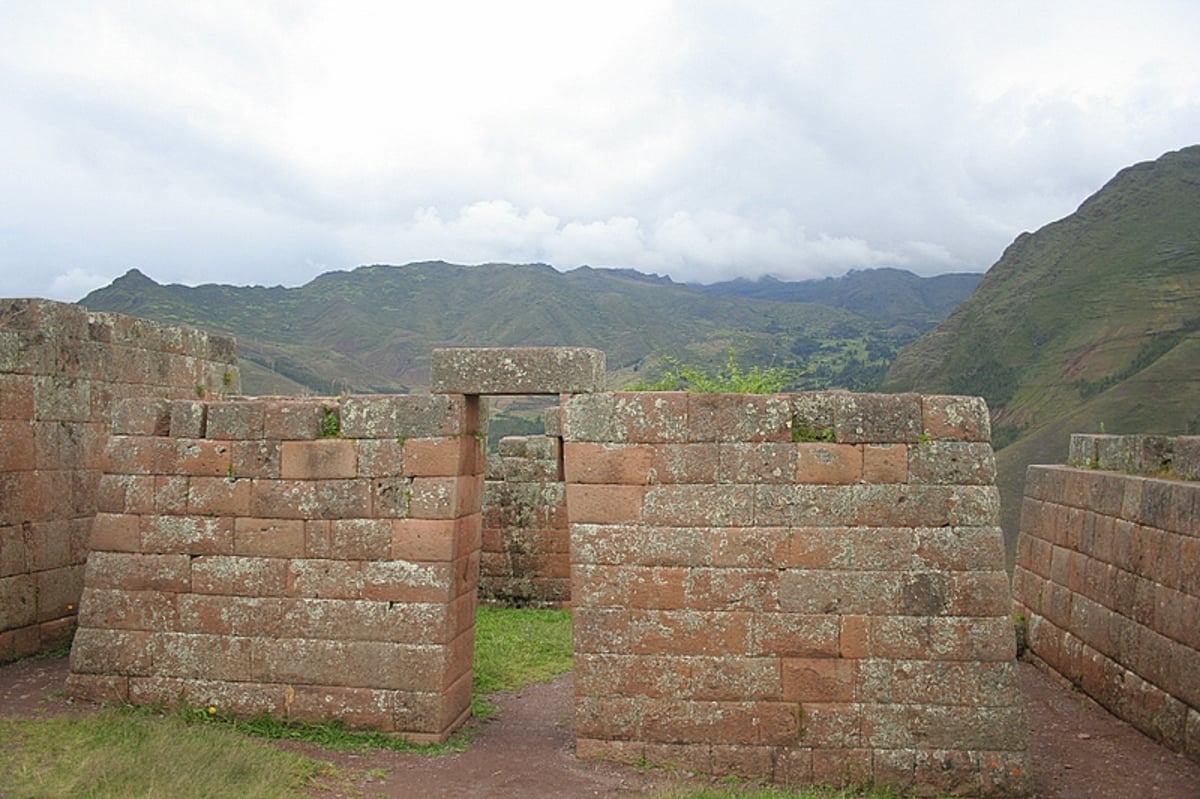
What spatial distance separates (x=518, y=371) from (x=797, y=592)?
→ 10.8 ft

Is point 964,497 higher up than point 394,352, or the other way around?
point 394,352

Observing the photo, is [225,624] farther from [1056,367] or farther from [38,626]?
[1056,367]

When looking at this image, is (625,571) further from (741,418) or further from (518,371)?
(518,371)

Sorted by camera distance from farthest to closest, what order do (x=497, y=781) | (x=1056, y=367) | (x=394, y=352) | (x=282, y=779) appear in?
(x=394, y=352) → (x=1056, y=367) → (x=497, y=781) → (x=282, y=779)

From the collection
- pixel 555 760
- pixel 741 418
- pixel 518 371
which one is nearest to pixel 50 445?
pixel 518 371

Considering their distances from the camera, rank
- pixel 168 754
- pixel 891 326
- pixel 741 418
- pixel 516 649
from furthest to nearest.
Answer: pixel 891 326 < pixel 516 649 < pixel 741 418 < pixel 168 754

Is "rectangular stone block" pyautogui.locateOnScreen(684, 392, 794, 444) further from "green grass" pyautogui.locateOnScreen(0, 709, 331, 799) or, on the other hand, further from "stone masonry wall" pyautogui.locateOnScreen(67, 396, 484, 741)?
"green grass" pyautogui.locateOnScreen(0, 709, 331, 799)

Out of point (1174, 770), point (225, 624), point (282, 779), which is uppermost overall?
point (225, 624)

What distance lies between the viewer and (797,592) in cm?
789

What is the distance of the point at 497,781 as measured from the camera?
775 centimetres

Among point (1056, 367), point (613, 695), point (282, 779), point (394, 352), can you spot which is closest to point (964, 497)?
point (613, 695)

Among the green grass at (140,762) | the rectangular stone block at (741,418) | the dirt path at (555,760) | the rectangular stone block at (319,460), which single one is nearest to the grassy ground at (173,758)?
the green grass at (140,762)

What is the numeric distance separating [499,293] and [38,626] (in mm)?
95826

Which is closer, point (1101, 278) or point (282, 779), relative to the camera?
point (282, 779)
